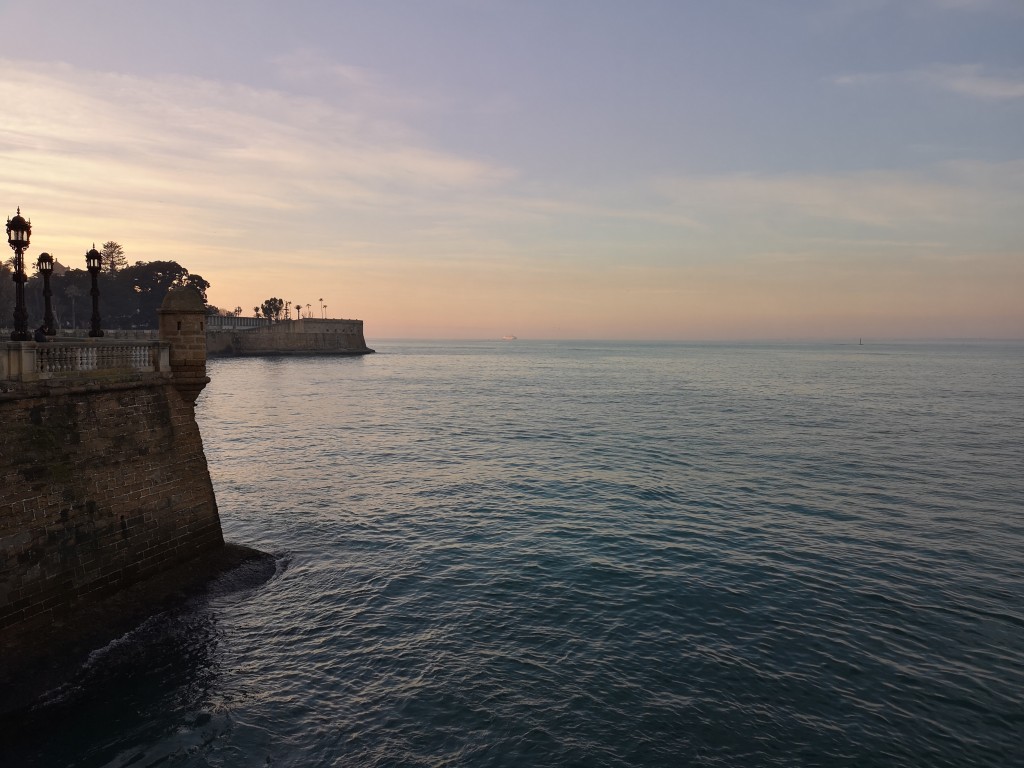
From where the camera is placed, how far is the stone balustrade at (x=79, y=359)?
44.3 ft

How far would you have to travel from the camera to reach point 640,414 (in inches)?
2192

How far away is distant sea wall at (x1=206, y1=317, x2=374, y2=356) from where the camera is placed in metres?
131

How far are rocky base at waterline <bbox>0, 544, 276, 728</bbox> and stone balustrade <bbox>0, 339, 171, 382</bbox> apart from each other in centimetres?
571

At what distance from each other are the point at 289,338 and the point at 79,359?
13220 cm

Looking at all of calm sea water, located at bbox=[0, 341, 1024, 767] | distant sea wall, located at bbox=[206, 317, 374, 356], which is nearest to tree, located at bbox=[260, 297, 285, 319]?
distant sea wall, located at bbox=[206, 317, 374, 356]

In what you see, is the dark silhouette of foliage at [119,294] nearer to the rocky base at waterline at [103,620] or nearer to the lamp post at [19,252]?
the lamp post at [19,252]

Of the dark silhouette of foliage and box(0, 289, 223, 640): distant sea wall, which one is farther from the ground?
the dark silhouette of foliage

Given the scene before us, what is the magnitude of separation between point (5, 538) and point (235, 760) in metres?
7.27

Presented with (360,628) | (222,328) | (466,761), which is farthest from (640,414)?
(222,328)

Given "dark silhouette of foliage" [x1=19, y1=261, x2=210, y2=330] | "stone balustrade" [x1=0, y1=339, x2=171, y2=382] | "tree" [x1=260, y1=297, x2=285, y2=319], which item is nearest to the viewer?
"stone balustrade" [x1=0, y1=339, x2=171, y2=382]

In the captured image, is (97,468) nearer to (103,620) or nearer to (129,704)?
(103,620)

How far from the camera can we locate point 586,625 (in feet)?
48.9

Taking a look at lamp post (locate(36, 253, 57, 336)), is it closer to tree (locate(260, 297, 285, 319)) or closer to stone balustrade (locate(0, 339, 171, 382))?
stone balustrade (locate(0, 339, 171, 382))

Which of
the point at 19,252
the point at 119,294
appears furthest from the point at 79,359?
the point at 119,294
